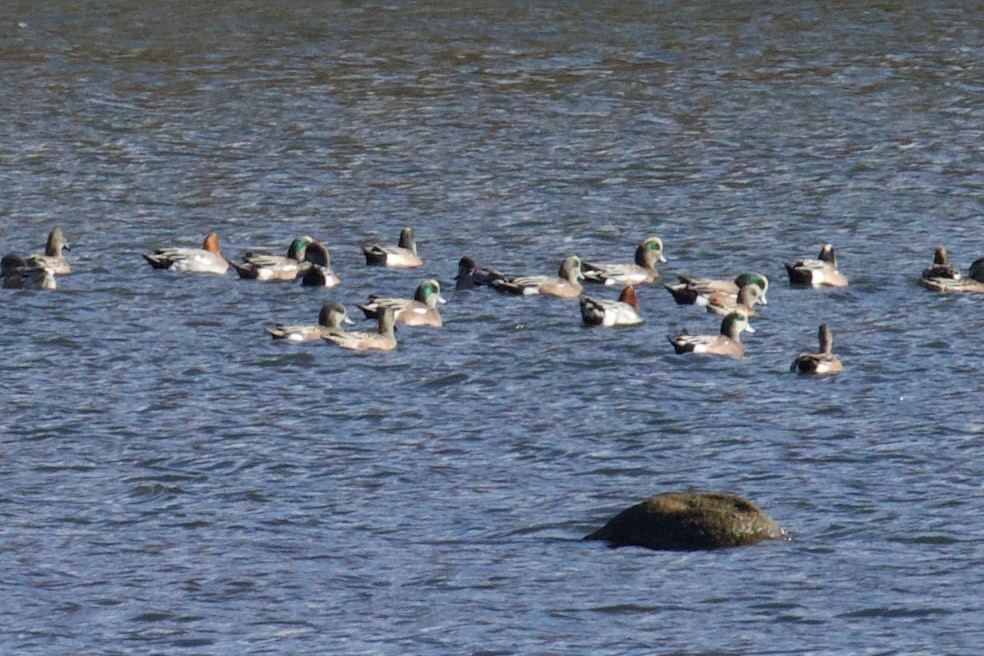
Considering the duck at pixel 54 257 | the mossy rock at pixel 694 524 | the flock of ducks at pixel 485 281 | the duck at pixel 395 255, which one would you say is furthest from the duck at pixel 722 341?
the duck at pixel 54 257

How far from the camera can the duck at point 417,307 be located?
1070 inches

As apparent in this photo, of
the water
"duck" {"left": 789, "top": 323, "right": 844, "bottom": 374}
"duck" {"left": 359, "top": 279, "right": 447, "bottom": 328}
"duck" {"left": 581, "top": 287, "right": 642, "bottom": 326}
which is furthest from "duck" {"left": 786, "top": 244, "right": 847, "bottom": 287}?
"duck" {"left": 359, "top": 279, "right": 447, "bottom": 328}

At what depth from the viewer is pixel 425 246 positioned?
3161cm

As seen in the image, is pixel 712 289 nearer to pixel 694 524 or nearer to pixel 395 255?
pixel 395 255

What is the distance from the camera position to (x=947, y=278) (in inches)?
1115

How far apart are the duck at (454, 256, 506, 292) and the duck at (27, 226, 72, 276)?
18.8 feet

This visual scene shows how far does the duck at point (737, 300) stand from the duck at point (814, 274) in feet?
3.26

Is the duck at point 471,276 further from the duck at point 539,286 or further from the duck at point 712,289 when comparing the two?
the duck at point 712,289

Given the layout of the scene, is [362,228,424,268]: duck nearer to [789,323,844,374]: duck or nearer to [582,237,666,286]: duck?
[582,237,666,286]: duck

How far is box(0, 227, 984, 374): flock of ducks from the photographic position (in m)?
26.1

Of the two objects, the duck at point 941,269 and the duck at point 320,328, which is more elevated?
the duck at point 941,269

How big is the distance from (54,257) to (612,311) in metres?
8.42

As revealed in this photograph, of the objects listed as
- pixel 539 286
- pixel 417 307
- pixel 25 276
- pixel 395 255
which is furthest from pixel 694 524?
pixel 25 276

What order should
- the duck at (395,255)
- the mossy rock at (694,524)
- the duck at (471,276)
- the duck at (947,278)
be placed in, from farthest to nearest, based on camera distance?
the duck at (395,255)
the duck at (471,276)
the duck at (947,278)
the mossy rock at (694,524)
